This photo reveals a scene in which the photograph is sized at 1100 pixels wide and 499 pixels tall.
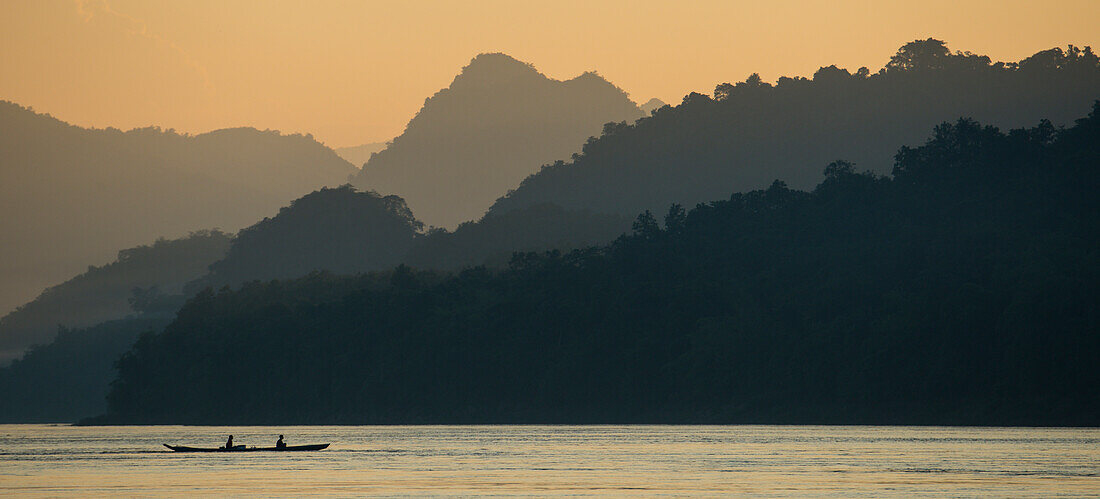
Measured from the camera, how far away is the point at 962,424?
128 metres

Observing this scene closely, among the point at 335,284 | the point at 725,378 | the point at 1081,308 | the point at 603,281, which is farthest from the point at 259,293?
the point at 1081,308

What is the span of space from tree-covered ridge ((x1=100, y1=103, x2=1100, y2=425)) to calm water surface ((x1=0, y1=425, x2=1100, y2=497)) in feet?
28.9

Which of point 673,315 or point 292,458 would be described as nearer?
point 292,458

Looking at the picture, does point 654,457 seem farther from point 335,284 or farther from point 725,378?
point 335,284

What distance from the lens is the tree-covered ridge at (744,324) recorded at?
12950 centimetres

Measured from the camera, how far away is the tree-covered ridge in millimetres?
129500

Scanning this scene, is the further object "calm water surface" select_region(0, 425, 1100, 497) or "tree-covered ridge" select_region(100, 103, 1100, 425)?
"tree-covered ridge" select_region(100, 103, 1100, 425)

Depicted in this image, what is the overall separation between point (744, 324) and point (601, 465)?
64485 millimetres

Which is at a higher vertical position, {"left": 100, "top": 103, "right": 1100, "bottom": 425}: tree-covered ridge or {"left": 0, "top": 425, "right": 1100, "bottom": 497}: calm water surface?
{"left": 100, "top": 103, "right": 1100, "bottom": 425}: tree-covered ridge

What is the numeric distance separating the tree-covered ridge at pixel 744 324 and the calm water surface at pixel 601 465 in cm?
882

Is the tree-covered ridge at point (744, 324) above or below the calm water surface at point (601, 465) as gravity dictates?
above

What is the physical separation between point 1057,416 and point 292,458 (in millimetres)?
62591

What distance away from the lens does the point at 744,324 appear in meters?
146

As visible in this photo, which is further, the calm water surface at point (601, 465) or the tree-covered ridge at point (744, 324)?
the tree-covered ridge at point (744, 324)
